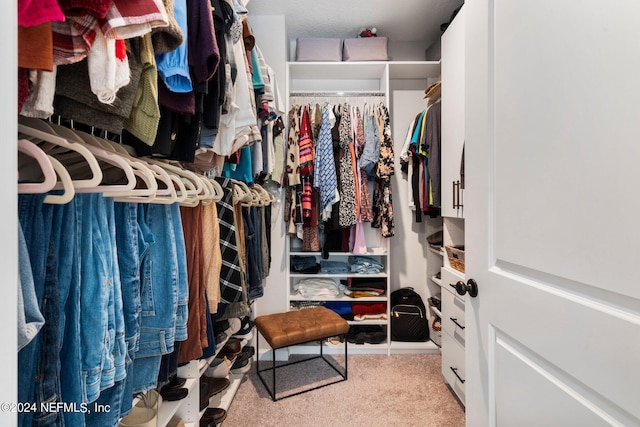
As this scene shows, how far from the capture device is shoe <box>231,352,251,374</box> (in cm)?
196

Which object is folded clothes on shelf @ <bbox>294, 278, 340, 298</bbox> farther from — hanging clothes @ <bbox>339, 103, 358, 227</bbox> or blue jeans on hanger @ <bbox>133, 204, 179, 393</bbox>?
blue jeans on hanger @ <bbox>133, 204, 179, 393</bbox>

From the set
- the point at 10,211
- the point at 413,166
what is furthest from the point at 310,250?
the point at 10,211

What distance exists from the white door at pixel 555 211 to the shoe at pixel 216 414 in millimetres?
1222

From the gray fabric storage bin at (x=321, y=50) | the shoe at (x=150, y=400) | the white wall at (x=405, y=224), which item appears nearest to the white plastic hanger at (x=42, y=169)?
the shoe at (x=150, y=400)

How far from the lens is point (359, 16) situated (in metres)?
2.37

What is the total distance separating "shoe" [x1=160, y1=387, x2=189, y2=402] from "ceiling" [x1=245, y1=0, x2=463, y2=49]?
95.5 inches

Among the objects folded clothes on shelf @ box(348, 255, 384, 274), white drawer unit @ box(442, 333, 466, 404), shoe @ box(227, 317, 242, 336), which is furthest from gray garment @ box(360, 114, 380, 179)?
shoe @ box(227, 317, 242, 336)

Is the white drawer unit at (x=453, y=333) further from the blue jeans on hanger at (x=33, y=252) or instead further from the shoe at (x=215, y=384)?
the blue jeans on hanger at (x=33, y=252)

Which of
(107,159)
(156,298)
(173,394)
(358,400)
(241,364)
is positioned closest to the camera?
(107,159)

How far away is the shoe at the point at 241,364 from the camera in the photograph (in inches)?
77.0

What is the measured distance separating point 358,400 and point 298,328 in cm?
55

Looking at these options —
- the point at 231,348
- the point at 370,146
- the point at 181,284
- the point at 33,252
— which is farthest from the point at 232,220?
the point at 370,146

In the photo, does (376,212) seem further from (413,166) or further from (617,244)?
(617,244)

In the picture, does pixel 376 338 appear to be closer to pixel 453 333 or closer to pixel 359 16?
pixel 453 333
